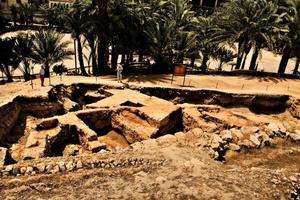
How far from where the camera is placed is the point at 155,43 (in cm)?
2634

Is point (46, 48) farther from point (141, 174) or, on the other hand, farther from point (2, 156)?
point (141, 174)

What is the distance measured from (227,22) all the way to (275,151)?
1207 centimetres

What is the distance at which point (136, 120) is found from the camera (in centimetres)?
1934

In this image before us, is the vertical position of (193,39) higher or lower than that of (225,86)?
higher

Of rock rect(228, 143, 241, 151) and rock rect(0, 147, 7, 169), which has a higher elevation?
rock rect(0, 147, 7, 169)

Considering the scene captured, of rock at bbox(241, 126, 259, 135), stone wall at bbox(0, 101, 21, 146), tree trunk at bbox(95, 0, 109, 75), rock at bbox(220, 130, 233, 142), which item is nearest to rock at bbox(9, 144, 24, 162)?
stone wall at bbox(0, 101, 21, 146)

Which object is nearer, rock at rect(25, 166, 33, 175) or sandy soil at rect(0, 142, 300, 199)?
sandy soil at rect(0, 142, 300, 199)

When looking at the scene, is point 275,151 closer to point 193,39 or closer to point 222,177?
point 222,177

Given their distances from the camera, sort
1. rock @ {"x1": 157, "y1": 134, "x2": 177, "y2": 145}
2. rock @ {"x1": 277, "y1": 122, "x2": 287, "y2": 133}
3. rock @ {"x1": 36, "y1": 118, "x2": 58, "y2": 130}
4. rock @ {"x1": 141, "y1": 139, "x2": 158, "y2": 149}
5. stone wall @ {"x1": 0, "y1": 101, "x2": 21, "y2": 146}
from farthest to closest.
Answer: rock @ {"x1": 277, "y1": 122, "x2": 287, "y2": 133} < rock @ {"x1": 36, "y1": 118, "x2": 58, "y2": 130} < stone wall @ {"x1": 0, "y1": 101, "x2": 21, "y2": 146} < rock @ {"x1": 157, "y1": 134, "x2": 177, "y2": 145} < rock @ {"x1": 141, "y1": 139, "x2": 158, "y2": 149}

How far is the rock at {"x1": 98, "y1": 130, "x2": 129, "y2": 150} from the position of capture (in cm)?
1900

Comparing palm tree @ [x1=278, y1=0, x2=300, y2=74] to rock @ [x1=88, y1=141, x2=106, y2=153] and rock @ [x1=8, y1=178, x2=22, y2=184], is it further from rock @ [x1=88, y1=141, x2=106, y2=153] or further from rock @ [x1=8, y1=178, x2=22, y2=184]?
rock @ [x1=8, y1=178, x2=22, y2=184]

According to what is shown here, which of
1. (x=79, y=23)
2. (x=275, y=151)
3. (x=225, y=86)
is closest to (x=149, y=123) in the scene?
(x=275, y=151)

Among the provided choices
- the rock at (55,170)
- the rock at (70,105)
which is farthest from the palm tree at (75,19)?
the rock at (55,170)

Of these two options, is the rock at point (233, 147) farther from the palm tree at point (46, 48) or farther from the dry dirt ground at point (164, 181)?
the palm tree at point (46, 48)
